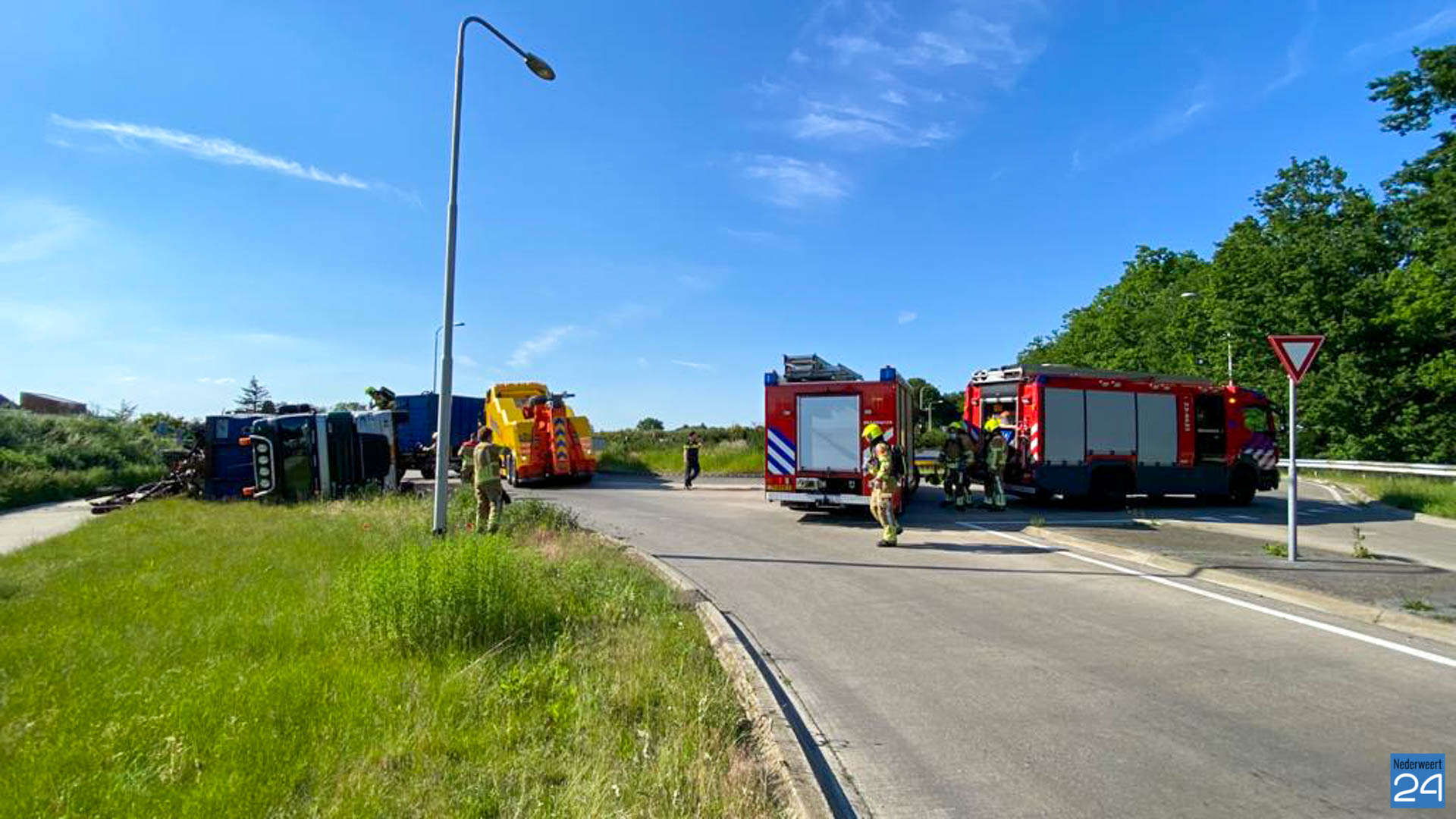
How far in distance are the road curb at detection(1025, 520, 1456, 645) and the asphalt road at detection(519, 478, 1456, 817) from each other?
0.26 metres

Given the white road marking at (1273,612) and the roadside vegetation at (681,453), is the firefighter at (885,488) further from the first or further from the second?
the roadside vegetation at (681,453)

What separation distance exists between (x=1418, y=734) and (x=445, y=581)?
6.26m

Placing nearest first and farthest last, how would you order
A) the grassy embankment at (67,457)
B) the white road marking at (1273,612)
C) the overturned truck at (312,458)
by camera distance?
the white road marking at (1273,612) → the overturned truck at (312,458) → the grassy embankment at (67,457)

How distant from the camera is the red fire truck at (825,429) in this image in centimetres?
1461

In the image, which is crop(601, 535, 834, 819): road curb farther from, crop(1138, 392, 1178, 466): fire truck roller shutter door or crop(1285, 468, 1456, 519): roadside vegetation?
crop(1285, 468, 1456, 519): roadside vegetation

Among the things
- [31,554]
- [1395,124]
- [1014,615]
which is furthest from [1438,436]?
[31,554]

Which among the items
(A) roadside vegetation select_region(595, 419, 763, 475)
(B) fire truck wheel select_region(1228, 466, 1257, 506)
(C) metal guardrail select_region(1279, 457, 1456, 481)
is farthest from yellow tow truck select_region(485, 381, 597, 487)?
(C) metal guardrail select_region(1279, 457, 1456, 481)

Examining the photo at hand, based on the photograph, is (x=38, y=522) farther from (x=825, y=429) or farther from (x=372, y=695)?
(x=372, y=695)

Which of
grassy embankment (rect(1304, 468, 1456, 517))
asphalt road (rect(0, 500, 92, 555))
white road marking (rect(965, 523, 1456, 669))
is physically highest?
grassy embankment (rect(1304, 468, 1456, 517))

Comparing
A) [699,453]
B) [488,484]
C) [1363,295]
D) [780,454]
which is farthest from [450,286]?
[1363,295]

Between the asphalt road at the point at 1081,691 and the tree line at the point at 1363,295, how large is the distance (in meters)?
25.8

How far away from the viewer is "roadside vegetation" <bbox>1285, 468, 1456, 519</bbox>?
17.9 metres

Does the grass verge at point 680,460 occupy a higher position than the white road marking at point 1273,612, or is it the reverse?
the grass verge at point 680,460

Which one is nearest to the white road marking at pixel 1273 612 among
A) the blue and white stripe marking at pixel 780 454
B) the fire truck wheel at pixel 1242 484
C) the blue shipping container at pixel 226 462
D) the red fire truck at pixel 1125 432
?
the blue and white stripe marking at pixel 780 454
